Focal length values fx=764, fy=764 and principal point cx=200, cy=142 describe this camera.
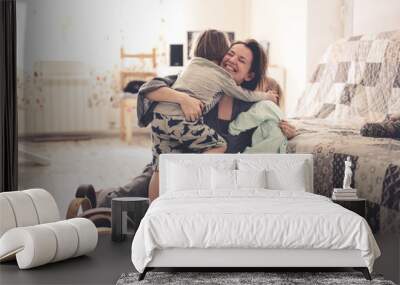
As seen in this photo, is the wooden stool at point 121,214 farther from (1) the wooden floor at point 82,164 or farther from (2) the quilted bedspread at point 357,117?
(2) the quilted bedspread at point 357,117

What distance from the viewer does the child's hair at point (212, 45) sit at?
795cm

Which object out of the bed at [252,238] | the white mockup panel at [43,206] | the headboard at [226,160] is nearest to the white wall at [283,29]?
the headboard at [226,160]

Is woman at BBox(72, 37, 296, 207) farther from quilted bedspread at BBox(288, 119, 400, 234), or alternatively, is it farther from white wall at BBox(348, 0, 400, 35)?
white wall at BBox(348, 0, 400, 35)

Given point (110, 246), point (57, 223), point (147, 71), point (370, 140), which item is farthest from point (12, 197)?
point (370, 140)

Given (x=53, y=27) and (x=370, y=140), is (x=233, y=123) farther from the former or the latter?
(x=53, y=27)

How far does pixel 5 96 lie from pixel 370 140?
12.3 feet

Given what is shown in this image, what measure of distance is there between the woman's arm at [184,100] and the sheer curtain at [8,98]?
4.94 ft

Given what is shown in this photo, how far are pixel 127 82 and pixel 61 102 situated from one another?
74 cm

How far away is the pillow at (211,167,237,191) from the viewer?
7141mm

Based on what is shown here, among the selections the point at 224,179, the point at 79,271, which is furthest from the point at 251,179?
the point at 79,271

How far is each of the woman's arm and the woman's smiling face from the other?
0.46m

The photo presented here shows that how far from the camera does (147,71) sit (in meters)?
8.00

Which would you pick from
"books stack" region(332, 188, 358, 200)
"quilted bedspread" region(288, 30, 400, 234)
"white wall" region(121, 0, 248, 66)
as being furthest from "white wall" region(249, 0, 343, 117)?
"books stack" region(332, 188, 358, 200)

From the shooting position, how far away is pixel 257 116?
801 cm
